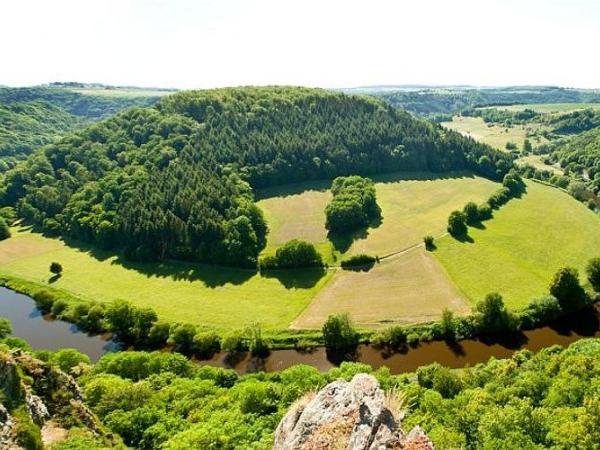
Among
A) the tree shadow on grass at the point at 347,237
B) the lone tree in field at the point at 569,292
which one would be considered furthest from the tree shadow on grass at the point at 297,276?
the lone tree in field at the point at 569,292

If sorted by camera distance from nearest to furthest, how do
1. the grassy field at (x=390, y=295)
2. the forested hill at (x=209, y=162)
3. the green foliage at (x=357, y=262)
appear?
the grassy field at (x=390, y=295), the green foliage at (x=357, y=262), the forested hill at (x=209, y=162)

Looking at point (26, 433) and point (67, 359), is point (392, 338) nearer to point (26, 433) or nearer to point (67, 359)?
point (67, 359)

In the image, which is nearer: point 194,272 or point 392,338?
point 392,338

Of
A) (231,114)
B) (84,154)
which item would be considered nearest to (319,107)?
(231,114)

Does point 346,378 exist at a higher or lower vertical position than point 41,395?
lower

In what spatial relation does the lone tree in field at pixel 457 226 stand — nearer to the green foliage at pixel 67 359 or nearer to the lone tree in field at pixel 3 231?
the green foliage at pixel 67 359

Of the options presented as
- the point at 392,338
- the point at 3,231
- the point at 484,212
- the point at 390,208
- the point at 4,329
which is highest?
the point at 484,212

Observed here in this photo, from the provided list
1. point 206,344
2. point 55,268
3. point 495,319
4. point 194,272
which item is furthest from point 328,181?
point 206,344

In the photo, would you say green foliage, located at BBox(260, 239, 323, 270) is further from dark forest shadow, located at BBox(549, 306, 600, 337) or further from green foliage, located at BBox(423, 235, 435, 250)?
dark forest shadow, located at BBox(549, 306, 600, 337)
